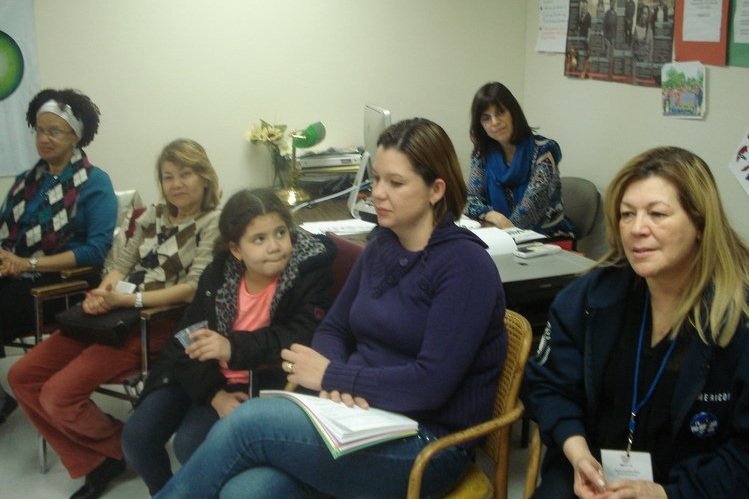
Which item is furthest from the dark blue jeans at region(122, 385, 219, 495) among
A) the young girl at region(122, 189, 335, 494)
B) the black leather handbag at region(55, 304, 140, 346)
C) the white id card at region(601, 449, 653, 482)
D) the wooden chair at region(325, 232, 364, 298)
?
the white id card at region(601, 449, 653, 482)

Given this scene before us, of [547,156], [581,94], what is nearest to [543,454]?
[547,156]

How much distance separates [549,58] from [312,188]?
149cm

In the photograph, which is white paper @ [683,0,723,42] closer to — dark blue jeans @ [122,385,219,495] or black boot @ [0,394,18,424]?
dark blue jeans @ [122,385,219,495]

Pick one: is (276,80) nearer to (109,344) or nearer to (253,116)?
(253,116)

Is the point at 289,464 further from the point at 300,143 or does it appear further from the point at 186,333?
the point at 300,143

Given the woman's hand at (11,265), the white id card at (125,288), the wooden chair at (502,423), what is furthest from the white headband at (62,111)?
the wooden chair at (502,423)

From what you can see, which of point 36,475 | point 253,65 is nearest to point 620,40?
point 253,65

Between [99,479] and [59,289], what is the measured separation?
665 mm

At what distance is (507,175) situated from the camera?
3.27 meters

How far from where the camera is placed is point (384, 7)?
4023mm

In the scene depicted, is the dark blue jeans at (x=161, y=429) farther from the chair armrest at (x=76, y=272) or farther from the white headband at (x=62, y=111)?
the white headband at (x=62, y=111)

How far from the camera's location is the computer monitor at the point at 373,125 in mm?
2924

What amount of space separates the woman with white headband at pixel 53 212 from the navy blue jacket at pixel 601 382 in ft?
6.16

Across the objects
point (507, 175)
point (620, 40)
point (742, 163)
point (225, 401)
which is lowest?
point (225, 401)
